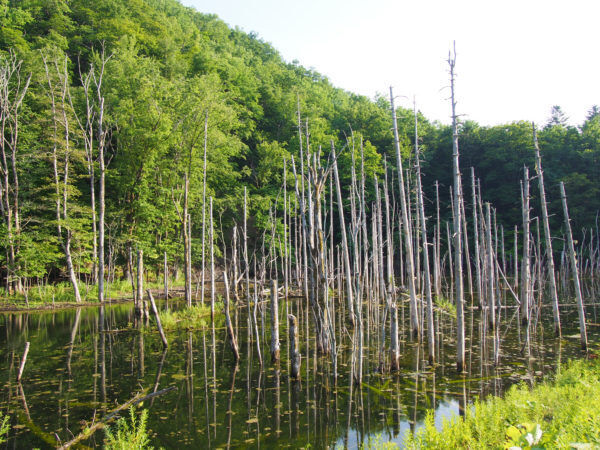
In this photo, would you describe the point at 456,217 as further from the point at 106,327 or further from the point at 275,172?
the point at 275,172

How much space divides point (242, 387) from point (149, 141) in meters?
20.7

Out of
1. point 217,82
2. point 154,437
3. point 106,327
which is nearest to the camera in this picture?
point 154,437

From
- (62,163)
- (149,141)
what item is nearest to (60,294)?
(62,163)

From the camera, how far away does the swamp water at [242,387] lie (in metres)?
5.55

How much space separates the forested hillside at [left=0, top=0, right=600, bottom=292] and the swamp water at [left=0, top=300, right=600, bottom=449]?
6709mm

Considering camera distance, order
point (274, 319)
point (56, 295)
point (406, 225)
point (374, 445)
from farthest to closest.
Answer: point (56, 295) < point (406, 225) < point (274, 319) < point (374, 445)

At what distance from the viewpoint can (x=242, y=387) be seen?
7.45 meters

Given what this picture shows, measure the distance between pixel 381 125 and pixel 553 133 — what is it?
15957 millimetres

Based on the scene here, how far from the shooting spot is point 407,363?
29.3ft

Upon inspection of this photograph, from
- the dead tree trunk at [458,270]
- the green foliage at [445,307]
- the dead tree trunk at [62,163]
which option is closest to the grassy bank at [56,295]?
the dead tree trunk at [62,163]

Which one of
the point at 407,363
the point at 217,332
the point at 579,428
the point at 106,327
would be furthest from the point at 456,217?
the point at 106,327

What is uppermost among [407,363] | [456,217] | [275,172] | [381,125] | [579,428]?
[381,125]

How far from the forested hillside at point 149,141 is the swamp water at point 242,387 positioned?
671 cm

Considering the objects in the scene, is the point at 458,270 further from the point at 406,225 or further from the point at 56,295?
the point at 56,295
